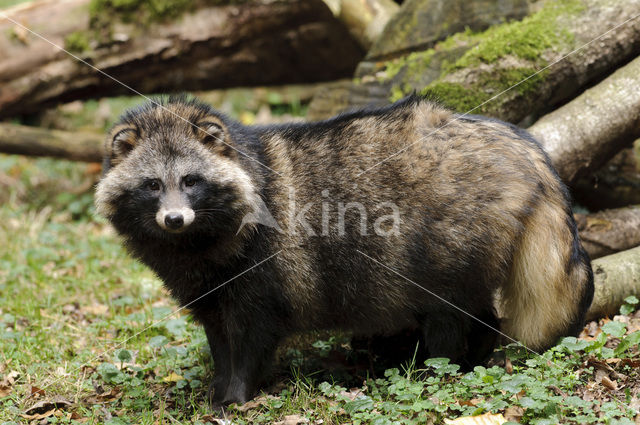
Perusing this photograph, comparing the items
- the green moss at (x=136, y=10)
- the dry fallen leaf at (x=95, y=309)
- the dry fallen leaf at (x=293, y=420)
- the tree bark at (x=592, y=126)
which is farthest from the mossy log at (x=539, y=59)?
the green moss at (x=136, y=10)

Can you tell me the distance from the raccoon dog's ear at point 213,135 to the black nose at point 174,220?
0.59 metres

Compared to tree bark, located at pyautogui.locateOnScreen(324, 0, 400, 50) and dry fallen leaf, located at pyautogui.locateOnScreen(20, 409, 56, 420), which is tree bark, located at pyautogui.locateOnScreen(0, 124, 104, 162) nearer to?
tree bark, located at pyautogui.locateOnScreen(324, 0, 400, 50)

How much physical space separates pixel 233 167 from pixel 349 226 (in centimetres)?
83

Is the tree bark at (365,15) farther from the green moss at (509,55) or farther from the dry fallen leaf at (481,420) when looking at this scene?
the dry fallen leaf at (481,420)

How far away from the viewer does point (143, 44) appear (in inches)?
319

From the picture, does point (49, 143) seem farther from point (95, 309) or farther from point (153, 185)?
point (153, 185)

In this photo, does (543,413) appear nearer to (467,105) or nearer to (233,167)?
(233,167)

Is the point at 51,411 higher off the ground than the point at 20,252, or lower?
lower

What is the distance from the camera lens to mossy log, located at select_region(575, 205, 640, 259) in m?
5.23

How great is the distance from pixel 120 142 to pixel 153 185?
15.5 inches

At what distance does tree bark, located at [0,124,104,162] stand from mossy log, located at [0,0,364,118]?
34 centimetres

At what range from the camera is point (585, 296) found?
4.18 metres

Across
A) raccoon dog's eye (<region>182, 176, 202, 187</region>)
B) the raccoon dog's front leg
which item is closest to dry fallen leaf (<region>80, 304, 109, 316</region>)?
the raccoon dog's front leg

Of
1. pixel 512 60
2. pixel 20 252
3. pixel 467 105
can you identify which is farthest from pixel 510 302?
pixel 20 252
